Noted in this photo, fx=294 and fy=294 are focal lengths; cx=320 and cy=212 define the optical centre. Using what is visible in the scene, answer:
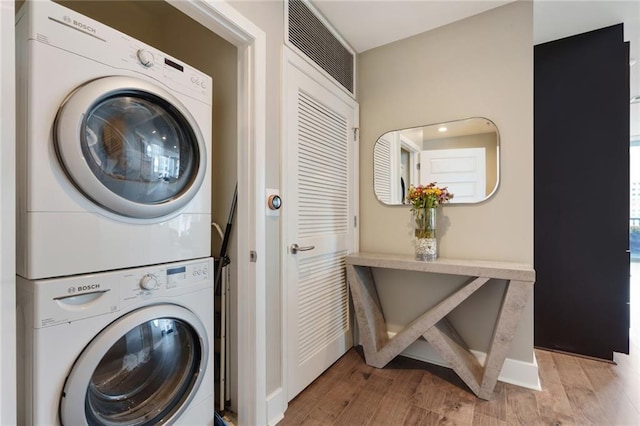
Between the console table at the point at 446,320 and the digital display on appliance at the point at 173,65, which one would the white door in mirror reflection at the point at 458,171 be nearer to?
the console table at the point at 446,320

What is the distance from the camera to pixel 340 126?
223 centimetres

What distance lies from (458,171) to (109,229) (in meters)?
2.09

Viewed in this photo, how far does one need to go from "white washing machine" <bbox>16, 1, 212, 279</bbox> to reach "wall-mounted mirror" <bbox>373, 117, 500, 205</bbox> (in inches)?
59.8

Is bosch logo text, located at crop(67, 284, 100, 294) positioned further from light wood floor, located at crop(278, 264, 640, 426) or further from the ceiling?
the ceiling

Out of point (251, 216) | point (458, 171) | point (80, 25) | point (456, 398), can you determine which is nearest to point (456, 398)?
point (456, 398)

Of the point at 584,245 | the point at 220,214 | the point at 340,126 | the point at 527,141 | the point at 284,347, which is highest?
the point at 340,126

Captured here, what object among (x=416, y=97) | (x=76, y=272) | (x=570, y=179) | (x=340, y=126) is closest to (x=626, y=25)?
(x=570, y=179)

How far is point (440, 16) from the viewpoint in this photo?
206 centimetres

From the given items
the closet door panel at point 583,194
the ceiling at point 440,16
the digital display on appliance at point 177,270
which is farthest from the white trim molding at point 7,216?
the closet door panel at point 583,194

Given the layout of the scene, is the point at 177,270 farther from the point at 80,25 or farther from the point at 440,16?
the point at 440,16

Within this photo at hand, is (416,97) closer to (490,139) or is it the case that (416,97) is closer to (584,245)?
(490,139)

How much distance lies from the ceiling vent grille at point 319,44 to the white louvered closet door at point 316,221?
158 mm

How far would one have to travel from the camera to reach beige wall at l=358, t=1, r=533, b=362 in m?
1.92

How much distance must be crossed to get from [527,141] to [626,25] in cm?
134
